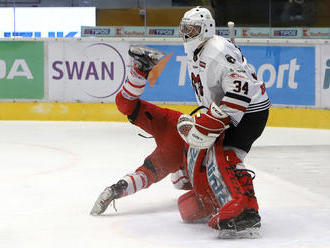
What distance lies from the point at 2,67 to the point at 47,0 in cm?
191

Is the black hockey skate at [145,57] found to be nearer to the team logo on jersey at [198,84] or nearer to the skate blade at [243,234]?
the team logo on jersey at [198,84]

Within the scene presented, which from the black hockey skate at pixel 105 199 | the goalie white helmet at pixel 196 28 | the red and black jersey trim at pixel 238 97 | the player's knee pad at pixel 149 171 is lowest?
the black hockey skate at pixel 105 199

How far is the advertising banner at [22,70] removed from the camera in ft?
26.8

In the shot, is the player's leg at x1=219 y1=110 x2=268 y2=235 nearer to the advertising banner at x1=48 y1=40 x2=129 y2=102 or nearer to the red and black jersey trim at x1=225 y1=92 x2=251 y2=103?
the red and black jersey trim at x1=225 y1=92 x2=251 y2=103

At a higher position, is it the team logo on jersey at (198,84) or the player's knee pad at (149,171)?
the team logo on jersey at (198,84)

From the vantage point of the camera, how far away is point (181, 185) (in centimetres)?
388

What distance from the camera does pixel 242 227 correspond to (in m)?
3.01

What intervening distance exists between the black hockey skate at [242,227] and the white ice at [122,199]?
49 millimetres

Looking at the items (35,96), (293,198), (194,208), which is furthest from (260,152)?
(35,96)

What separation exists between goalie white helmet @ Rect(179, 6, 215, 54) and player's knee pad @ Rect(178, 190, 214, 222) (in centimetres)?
79

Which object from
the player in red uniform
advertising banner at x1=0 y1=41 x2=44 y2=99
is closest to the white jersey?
the player in red uniform

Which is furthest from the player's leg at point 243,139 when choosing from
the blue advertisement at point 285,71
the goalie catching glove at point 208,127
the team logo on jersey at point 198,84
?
the blue advertisement at point 285,71

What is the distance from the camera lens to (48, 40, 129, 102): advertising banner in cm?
807

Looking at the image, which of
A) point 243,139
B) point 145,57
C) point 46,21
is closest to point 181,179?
point 243,139
